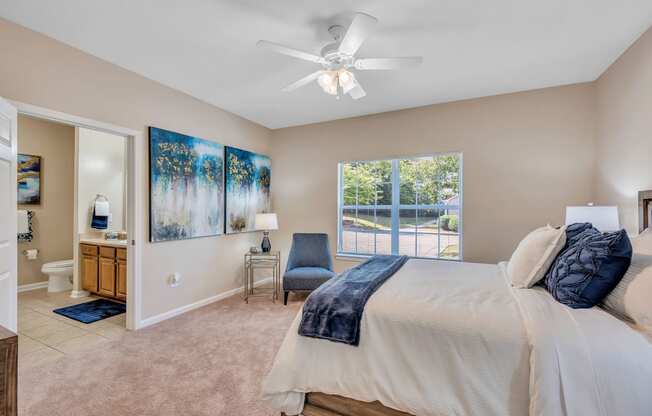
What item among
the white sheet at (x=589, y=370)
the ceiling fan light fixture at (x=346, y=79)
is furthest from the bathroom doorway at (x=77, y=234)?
the white sheet at (x=589, y=370)

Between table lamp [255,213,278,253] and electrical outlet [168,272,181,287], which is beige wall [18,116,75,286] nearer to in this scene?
electrical outlet [168,272,181,287]

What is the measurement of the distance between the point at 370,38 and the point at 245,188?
282 centimetres

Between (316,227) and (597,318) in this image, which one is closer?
(597,318)

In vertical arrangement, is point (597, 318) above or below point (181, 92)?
below

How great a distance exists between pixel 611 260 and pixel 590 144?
2.48 m

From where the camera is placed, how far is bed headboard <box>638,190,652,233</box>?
2270mm

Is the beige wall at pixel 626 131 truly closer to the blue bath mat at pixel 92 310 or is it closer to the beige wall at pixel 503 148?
the beige wall at pixel 503 148

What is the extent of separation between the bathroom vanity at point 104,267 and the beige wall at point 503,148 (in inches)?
116

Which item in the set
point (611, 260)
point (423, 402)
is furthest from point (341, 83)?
point (423, 402)

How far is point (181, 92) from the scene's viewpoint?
3.48 metres

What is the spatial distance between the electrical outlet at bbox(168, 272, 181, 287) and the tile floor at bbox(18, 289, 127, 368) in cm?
60

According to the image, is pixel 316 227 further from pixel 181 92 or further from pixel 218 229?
pixel 181 92

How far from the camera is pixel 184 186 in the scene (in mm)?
3502

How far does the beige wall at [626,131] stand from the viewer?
234 centimetres
